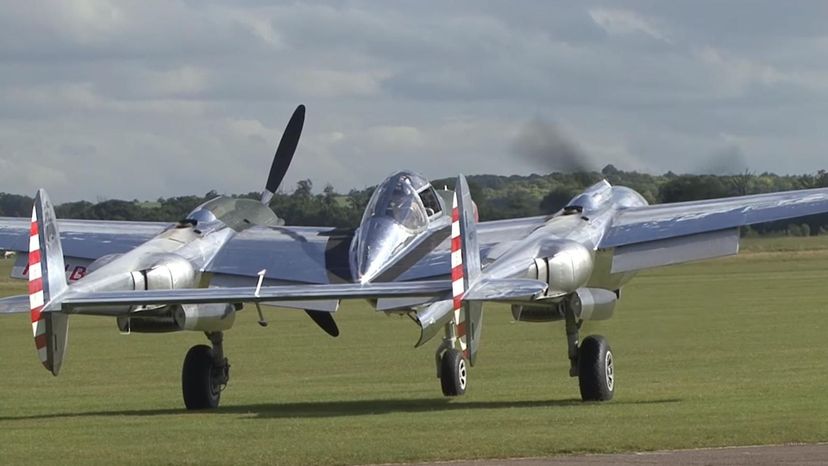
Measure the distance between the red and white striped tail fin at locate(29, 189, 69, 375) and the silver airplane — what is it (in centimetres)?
2

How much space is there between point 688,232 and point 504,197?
10417 mm

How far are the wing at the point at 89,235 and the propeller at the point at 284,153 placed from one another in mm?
4162

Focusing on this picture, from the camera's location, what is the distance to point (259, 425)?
21.3 meters

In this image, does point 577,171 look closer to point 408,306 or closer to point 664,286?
point 408,306

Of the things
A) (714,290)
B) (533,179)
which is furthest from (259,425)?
(714,290)

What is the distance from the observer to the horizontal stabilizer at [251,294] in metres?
19.2

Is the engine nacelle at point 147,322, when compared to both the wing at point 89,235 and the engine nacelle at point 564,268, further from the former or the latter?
the engine nacelle at point 564,268

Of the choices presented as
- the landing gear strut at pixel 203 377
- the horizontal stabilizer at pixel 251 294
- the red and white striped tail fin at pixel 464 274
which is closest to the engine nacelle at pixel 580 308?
the red and white striped tail fin at pixel 464 274

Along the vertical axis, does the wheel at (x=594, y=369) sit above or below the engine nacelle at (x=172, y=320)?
below

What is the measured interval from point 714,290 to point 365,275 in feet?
147

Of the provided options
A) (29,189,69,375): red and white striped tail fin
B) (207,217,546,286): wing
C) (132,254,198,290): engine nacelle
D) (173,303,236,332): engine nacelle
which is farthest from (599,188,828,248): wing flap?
(29,189,69,375): red and white striped tail fin

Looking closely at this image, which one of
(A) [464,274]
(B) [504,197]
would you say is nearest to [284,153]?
(B) [504,197]

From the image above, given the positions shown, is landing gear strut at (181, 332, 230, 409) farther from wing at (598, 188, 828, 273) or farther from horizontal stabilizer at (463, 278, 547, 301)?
wing at (598, 188, 828, 273)

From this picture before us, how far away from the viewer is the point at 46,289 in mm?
19531
